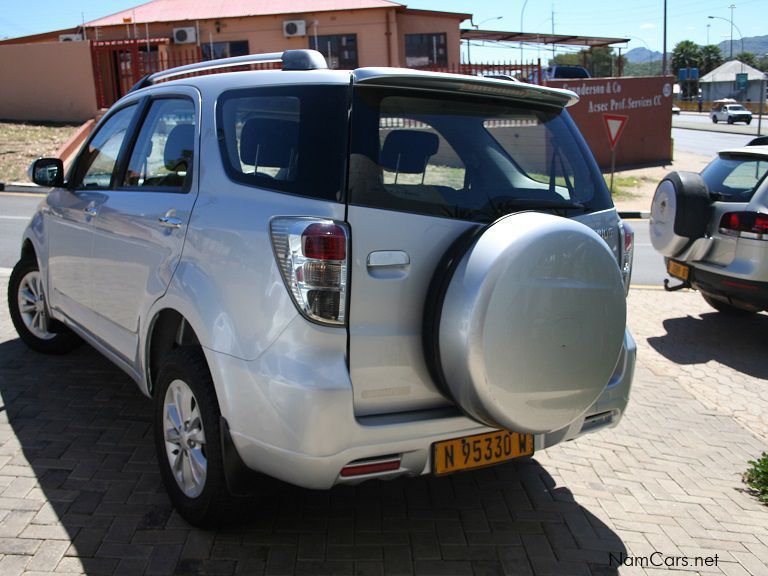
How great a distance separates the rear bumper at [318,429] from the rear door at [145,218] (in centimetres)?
72

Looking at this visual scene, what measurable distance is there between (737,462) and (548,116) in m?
2.43

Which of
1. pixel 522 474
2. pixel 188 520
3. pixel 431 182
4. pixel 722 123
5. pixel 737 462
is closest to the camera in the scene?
pixel 431 182

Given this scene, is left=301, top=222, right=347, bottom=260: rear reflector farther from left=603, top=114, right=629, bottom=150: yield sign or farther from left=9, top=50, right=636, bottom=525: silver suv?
left=603, top=114, right=629, bottom=150: yield sign

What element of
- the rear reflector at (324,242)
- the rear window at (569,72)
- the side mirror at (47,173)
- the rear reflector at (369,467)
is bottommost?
the rear reflector at (369,467)

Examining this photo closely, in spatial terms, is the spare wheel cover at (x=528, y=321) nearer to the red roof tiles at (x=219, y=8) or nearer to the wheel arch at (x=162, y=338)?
the wheel arch at (x=162, y=338)

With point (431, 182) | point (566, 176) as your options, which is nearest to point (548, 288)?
point (431, 182)

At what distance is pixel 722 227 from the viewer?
7.05m

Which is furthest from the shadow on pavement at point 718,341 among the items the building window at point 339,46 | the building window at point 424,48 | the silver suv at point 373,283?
the building window at point 424,48

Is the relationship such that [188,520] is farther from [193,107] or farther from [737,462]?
[737,462]

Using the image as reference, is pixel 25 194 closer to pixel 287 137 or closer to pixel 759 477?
pixel 287 137

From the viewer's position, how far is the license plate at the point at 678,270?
7411 mm

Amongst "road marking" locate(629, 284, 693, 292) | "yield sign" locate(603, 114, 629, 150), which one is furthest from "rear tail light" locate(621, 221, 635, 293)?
"yield sign" locate(603, 114, 629, 150)

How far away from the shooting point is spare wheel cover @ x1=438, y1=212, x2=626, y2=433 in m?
2.82

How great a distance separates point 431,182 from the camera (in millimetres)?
3150
